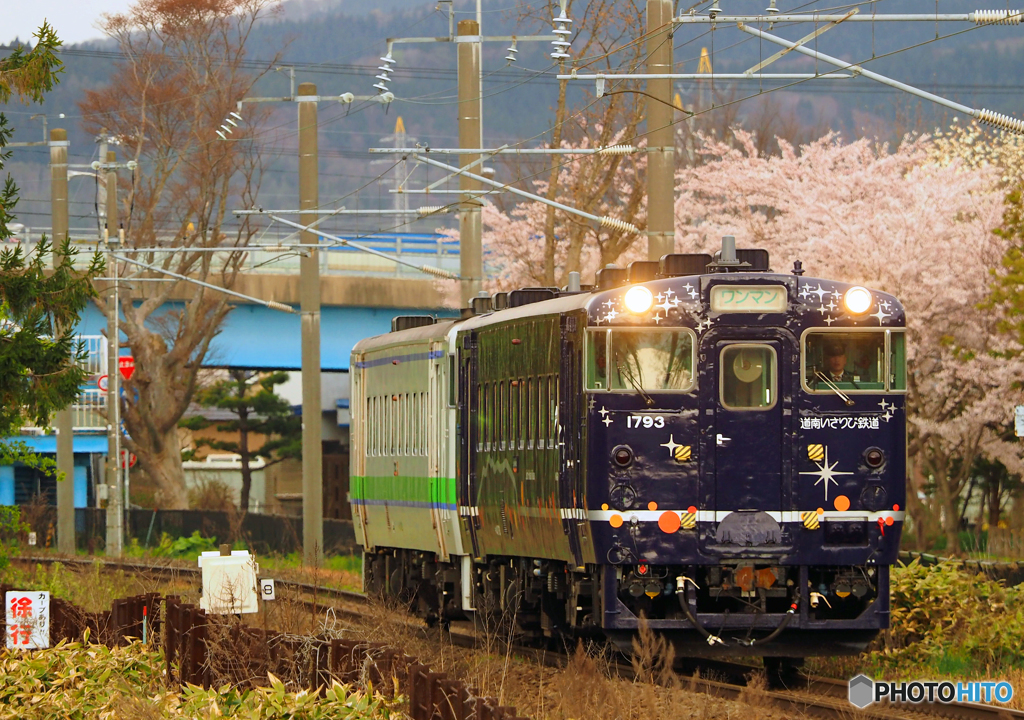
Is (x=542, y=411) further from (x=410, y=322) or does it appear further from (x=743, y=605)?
(x=410, y=322)

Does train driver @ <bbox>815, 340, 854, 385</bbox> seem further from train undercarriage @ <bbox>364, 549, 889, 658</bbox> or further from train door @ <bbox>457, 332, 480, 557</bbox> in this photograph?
train door @ <bbox>457, 332, 480, 557</bbox>

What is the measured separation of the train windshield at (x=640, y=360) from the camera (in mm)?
13289

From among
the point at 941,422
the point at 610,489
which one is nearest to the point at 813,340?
the point at 610,489

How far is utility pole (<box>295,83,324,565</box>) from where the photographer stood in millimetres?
28453

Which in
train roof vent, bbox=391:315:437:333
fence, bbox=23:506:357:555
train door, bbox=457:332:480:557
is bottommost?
fence, bbox=23:506:357:555

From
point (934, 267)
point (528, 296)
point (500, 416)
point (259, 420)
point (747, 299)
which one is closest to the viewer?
point (747, 299)

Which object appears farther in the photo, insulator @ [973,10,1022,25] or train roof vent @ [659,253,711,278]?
insulator @ [973,10,1022,25]

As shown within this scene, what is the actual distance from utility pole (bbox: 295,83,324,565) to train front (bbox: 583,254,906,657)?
15668 millimetres

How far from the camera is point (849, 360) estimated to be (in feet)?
44.0

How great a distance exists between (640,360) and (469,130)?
11.0 m

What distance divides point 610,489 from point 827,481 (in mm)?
1752

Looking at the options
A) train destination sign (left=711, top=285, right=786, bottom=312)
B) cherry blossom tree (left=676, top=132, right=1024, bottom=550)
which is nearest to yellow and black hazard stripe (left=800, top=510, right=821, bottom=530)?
train destination sign (left=711, top=285, right=786, bottom=312)

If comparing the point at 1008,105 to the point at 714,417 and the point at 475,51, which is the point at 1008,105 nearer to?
the point at 475,51

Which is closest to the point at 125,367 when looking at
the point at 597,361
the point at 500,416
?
the point at 500,416
